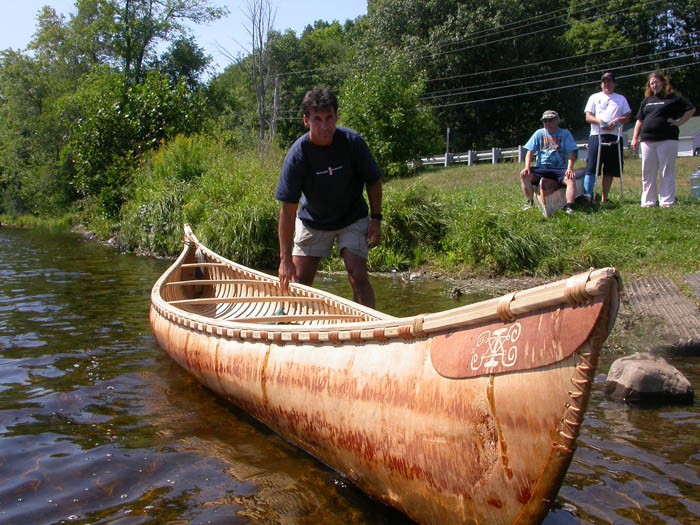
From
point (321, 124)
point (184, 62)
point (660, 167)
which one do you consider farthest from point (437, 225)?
point (184, 62)

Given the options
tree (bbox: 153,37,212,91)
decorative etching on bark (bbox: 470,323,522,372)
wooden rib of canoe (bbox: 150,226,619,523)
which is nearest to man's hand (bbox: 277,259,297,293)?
wooden rib of canoe (bbox: 150,226,619,523)

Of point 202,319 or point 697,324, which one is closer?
point 202,319

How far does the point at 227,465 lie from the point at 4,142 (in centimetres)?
4018

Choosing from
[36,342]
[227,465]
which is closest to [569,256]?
[227,465]

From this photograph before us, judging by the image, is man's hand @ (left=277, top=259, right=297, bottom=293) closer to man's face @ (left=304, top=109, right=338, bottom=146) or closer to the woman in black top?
man's face @ (left=304, top=109, right=338, bottom=146)

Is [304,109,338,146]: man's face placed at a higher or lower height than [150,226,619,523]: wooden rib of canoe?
higher

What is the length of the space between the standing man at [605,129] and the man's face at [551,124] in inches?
21.6

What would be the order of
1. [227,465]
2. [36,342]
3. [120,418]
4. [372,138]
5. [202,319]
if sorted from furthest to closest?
[372,138], [36,342], [202,319], [120,418], [227,465]

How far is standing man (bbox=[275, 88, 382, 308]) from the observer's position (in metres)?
4.45

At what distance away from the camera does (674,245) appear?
24.6ft

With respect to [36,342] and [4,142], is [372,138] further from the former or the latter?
[4,142]

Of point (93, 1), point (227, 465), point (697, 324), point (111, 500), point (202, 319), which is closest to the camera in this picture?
point (111, 500)

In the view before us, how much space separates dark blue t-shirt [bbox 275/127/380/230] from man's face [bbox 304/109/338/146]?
0.10 metres

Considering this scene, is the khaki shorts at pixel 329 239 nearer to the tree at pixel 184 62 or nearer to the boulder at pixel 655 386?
the boulder at pixel 655 386
